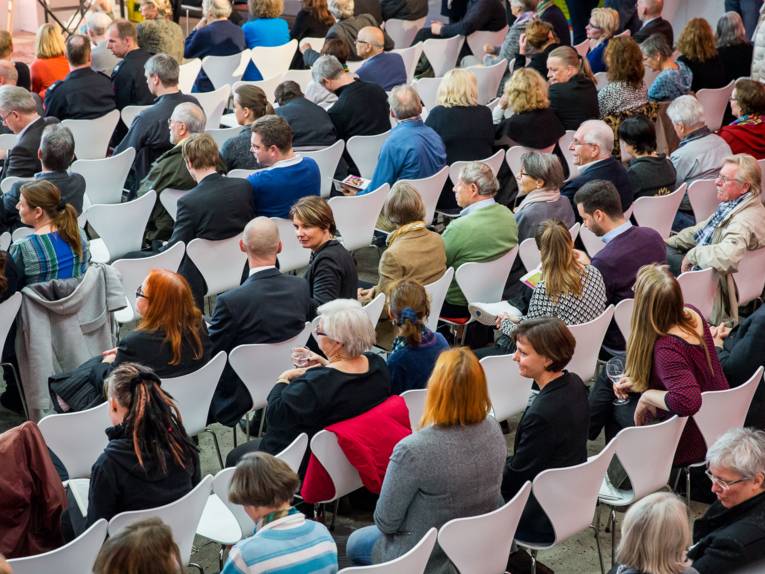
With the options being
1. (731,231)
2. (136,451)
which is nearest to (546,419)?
→ (136,451)

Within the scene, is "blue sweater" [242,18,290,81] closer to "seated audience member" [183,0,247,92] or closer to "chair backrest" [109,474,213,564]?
"seated audience member" [183,0,247,92]

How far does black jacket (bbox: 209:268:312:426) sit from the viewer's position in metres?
5.39

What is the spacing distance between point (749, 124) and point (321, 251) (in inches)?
152

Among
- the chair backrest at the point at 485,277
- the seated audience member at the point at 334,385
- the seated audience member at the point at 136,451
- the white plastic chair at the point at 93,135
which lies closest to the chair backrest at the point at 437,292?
the chair backrest at the point at 485,277

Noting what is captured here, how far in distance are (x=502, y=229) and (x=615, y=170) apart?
114 centimetres

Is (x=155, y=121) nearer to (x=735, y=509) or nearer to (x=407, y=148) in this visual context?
(x=407, y=148)

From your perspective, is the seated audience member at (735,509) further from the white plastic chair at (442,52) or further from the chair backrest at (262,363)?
the white plastic chair at (442,52)

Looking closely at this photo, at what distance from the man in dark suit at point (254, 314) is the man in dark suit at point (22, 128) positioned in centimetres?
248

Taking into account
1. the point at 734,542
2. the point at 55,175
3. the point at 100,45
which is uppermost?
the point at 100,45

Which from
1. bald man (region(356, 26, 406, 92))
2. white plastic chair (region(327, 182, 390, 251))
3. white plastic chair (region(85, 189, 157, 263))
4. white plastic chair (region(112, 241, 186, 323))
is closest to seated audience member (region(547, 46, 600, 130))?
bald man (region(356, 26, 406, 92))

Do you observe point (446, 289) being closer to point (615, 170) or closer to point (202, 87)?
point (615, 170)

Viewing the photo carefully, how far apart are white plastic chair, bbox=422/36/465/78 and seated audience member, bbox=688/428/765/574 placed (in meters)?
7.00

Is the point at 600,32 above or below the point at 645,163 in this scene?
above

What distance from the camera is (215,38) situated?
33.9 ft
